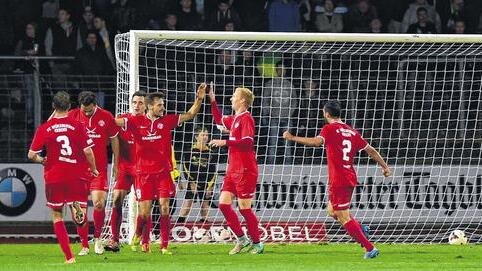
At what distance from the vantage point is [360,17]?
2450 centimetres

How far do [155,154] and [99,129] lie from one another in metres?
0.74

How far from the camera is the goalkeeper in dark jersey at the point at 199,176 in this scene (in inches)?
813

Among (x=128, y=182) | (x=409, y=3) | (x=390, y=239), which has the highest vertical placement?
(x=409, y=3)

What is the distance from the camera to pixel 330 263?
15.7 metres

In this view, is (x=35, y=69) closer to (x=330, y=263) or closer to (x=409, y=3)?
(x=409, y=3)

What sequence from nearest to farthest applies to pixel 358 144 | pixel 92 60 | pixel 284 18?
1. pixel 358 144
2. pixel 92 60
3. pixel 284 18

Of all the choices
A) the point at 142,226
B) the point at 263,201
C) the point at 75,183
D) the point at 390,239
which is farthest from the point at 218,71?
the point at 75,183

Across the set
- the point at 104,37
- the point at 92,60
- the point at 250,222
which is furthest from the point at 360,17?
the point at 250,222

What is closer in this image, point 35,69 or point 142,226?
point 142,226

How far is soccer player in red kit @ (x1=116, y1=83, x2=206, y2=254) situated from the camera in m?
17.0

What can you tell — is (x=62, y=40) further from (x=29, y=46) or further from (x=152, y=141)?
(x=152, y=141)

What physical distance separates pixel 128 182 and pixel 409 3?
29.3 ft

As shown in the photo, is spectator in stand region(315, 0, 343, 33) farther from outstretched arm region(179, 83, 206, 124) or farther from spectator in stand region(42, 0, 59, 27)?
outstretched arm region(179, 83, 206, 124)

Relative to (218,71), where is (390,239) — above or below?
below
